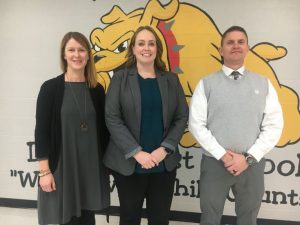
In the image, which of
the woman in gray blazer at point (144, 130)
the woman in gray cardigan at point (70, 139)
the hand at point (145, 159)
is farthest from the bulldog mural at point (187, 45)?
the hand at point (145, 159)

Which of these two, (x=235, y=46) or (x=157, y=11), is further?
(x=157, y=11)

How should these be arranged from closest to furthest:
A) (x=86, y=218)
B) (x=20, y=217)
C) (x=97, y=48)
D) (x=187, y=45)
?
(x=86, y=218), (x=187, y=45), (x=97, y=48), (x=20, y=217)

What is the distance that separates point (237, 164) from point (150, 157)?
50cm

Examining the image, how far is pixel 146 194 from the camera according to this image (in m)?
1.75

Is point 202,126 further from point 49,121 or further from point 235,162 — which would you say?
point 49,121

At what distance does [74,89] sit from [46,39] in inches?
39.8

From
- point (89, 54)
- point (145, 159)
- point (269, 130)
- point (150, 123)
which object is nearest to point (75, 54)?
point (89, 54)

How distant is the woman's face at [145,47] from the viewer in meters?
1.65

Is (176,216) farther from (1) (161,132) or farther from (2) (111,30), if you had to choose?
(2) (111,30)

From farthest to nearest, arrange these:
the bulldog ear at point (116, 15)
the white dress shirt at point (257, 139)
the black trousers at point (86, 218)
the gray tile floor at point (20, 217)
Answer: the gray tile floor at point (20, 217) → the bulldog ear at point (116, 15) → the black trousers at point (86, 218) → the white dress shirt at point (257, 139)

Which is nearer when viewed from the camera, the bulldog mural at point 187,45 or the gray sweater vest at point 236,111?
the gray sweater vest at point 236,111

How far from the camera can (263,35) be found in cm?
218

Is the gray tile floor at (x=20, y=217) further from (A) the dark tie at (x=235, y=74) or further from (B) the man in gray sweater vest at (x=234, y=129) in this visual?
(A) the dark tie at (x=235, y=74)

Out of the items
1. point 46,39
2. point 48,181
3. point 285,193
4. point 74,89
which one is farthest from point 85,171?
point 285,193
